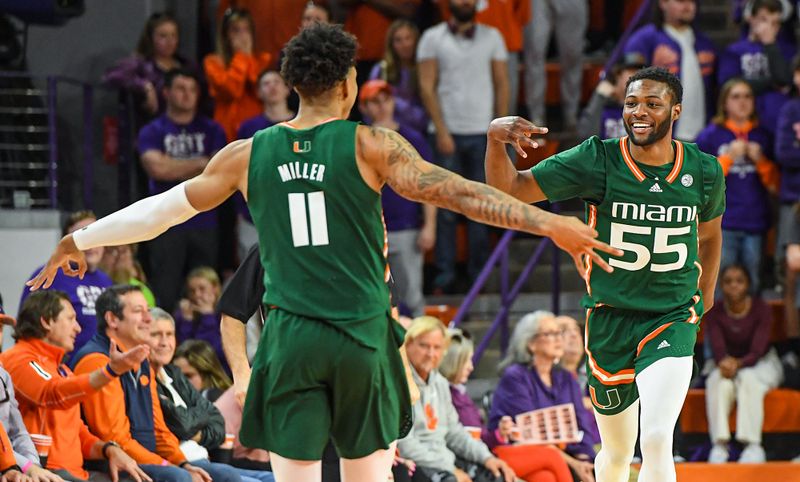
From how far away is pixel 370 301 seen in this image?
490 centimetres

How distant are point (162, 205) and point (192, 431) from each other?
317 centimetres

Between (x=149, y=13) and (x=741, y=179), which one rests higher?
(x=149, y=13)

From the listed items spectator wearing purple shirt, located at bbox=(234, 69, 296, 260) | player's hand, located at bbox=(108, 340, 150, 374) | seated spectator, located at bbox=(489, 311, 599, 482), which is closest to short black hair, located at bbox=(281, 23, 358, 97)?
player's hand, located at bbox=(108, 340, 150, 374)

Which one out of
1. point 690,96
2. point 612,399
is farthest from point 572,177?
point 690,96

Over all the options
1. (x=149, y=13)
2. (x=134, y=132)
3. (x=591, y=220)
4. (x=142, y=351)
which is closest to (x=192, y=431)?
(x=142, y=351)

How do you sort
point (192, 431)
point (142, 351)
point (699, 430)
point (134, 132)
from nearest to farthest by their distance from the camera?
point (142, 351)
point (192, 431)
point (699, 430)
point (134, 132)

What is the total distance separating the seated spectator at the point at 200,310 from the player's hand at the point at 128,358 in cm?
263

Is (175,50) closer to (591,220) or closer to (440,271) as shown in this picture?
(440,271)

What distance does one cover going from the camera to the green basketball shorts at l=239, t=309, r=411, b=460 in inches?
191

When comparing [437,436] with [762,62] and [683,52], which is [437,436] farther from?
[762,62]

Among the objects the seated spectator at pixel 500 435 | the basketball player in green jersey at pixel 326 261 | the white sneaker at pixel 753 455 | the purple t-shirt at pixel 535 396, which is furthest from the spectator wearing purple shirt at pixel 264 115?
the basketball player in green jersey at pixel 326 261

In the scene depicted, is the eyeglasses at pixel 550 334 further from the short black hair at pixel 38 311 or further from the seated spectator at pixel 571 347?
the short black hair at pixel 38 311

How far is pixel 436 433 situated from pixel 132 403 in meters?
1.98

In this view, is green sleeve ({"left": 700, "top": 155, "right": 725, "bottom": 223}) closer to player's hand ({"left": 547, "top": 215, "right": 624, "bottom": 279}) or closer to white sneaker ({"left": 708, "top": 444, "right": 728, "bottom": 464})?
player's hand ({"left": 547, "top": 215, "right": 624, "bottom": 279})
